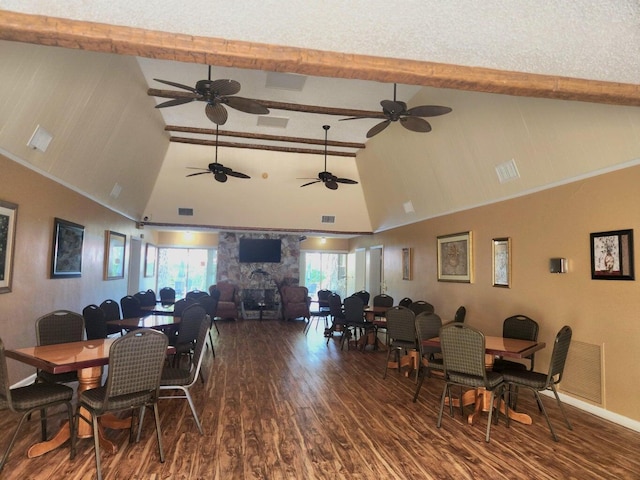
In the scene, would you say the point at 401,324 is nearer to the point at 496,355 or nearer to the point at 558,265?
the point at 496,355

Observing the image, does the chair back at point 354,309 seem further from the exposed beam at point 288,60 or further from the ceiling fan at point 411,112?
the exposed beam at point 288,60

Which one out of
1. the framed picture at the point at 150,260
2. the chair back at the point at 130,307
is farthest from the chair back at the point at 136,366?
the framed picture at the point at 150,260

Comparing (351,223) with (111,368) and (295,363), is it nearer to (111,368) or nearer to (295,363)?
(295,363)

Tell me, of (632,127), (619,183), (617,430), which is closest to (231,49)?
(632,127)

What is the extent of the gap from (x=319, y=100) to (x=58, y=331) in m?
4.66

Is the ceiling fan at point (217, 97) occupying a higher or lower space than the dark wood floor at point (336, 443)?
higher

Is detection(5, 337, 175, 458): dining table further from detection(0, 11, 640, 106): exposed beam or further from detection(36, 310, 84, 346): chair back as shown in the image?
detection(0, 11, 640, 106): exposed beam

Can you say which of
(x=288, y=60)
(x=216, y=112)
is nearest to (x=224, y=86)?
(x=216, y=112)

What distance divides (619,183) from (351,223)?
6761 millimetres

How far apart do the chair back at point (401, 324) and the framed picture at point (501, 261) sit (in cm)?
139

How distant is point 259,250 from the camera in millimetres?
12023

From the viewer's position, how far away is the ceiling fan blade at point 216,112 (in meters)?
4.68

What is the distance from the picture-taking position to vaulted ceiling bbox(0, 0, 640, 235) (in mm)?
2307

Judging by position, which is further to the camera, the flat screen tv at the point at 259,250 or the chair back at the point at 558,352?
the flat screen tv at the point at 259,250
